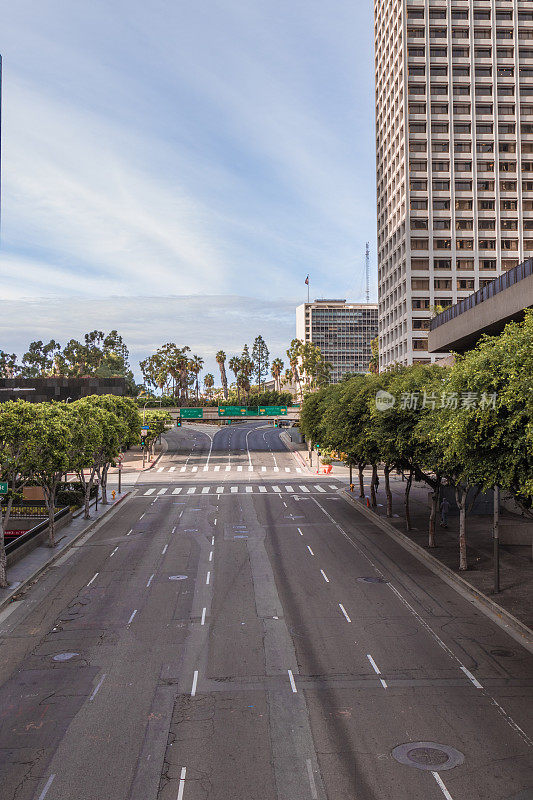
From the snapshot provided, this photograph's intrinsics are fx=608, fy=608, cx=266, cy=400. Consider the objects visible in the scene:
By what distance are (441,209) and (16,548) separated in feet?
302

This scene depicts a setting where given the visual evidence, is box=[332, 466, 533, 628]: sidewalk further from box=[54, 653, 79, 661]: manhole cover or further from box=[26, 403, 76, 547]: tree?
box=[26, 403, 76, 547]: tree

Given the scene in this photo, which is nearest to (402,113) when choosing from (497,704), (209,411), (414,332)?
(414,332)

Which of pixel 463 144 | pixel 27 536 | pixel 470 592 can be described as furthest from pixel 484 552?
pixel 463 144

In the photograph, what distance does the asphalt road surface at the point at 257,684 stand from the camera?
11.5 meters

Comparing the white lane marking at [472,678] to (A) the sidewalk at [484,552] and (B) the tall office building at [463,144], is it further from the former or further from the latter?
(B) the tall office building at [463,144]

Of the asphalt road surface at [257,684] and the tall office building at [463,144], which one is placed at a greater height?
the tall office building at [463,144]

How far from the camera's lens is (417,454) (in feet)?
96.6

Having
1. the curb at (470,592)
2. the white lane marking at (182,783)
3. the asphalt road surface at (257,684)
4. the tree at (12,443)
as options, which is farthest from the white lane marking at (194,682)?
the tree at (12,443)

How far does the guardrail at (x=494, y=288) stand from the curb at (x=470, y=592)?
1538 centimetres

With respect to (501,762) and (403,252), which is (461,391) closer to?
(501,762)

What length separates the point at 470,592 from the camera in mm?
24203

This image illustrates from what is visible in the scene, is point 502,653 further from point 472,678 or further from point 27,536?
point 27,536

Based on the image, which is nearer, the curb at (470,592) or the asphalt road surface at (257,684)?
the asphalt road surface at (257,684)

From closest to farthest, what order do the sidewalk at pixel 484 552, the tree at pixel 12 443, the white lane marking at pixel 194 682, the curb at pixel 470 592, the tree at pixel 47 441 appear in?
1. the white lane marking at pixel 194 682
2. the curb at pixel 470 592
3. the sidewalk at pixel 484 552
4. the tree at pixel 12 443
5. the tree at pixel 47 441
